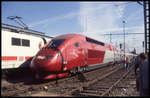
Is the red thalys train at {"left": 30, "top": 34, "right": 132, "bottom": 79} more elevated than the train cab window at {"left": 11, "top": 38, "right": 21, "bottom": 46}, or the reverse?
the train cab window at {"left": 11, "top": 38, "right": 21, "bottom": 46}

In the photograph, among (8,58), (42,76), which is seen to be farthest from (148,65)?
(8,58)

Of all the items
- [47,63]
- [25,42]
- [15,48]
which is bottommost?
[47,63]

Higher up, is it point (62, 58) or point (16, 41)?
point (16, 41)

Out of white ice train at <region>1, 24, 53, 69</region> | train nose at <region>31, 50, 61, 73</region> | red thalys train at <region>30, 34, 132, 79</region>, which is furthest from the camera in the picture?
white ice train at <region>1, 24, 53, 69</region>

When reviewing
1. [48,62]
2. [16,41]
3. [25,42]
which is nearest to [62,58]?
[48,62]

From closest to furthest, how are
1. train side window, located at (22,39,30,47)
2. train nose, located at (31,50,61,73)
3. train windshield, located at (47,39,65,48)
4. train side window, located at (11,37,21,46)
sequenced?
1. train nose, located at (31,50,61,73)
2. train windshield, located at (47,39,65,48)
3. train side window, located at (11,37,21,46)
4. train side window, located at (22,39,30,47)

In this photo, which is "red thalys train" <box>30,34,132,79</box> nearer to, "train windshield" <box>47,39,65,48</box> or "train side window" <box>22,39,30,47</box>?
"train windshield" <box>47,39,65,48</box>

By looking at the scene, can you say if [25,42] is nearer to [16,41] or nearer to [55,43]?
[16,41]

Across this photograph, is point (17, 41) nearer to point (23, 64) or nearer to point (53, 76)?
point (23, 64)

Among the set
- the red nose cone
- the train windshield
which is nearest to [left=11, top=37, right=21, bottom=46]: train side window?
the train windshield

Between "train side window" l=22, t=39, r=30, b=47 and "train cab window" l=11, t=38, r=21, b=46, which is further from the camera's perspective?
"train side window" l=22, t=39, r=30, b=47

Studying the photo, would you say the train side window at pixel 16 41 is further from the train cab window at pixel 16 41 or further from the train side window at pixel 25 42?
the train side window at pixel 25 42

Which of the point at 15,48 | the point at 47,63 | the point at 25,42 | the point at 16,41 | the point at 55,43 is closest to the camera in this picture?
the point at 47,63

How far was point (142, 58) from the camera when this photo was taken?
4996 mm
